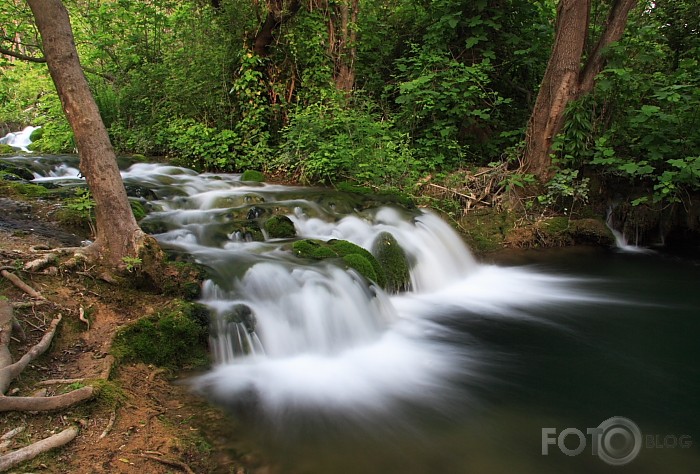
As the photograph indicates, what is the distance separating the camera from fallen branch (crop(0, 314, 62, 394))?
271 cm

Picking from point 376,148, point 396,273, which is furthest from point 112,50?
point 396,273

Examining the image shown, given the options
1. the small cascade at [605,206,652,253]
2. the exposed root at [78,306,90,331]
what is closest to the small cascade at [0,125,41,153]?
the exposed root at [78,306,90,331]

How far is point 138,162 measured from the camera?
35.4ft

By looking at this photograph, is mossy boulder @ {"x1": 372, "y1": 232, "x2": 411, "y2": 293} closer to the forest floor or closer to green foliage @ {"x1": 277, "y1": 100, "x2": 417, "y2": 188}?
green foliage @ {"x1": 277, "y1": 100, "x2": 417, "y2": 188}

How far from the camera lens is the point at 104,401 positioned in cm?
295

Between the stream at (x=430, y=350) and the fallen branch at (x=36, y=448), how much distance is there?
113 cm

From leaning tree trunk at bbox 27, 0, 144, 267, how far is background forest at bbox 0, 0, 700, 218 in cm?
521

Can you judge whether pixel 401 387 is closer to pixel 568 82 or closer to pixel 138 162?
pixel 568 82

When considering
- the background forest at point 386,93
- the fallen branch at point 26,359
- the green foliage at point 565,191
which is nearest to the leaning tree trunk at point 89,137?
the fallen branch at point 26,359

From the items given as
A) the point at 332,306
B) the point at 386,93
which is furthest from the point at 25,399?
the point at 386,93

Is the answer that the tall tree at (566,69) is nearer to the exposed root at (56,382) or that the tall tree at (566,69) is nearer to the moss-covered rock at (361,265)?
the moss-covered rock at (361,265)

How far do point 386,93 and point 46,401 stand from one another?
33.5ft

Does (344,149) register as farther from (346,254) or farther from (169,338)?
(169,338)

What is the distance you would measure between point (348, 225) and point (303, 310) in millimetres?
2692
